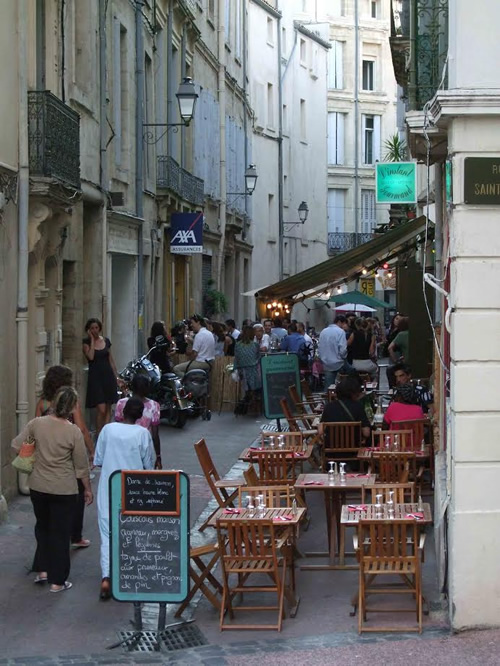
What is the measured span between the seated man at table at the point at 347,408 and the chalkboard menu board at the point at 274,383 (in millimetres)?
5406

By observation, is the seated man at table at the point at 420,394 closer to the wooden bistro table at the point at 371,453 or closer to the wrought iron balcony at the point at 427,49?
the wooden bistro table at the point at 371,453

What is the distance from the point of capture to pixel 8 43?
1299 cm

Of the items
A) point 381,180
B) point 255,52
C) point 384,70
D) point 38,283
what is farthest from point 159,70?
point 384,70

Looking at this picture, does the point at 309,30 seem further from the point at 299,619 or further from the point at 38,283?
the point at 299,619

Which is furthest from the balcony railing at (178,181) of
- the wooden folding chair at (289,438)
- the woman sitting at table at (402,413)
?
the wooden folding chair at (289,438)

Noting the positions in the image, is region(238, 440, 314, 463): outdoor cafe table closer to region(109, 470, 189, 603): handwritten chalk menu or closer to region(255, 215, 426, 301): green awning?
region(109, 470, 189, 603): handwritten chalk menu

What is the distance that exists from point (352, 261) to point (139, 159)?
16.1 ft

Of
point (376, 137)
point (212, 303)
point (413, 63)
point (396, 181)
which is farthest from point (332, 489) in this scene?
point (376, 137)

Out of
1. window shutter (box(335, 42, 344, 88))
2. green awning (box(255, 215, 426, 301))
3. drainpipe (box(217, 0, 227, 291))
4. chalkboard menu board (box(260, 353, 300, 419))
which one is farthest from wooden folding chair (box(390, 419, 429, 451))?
window shutter (box(335, 42, 344, 88))

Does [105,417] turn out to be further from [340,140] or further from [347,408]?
[340,140]

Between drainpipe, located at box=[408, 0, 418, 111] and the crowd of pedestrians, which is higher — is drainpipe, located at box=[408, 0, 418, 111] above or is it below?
above

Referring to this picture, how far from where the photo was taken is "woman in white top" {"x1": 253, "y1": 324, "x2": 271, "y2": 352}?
78.7ft

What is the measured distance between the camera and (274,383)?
18.6 metres

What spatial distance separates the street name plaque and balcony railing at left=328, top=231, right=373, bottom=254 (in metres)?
46.6
